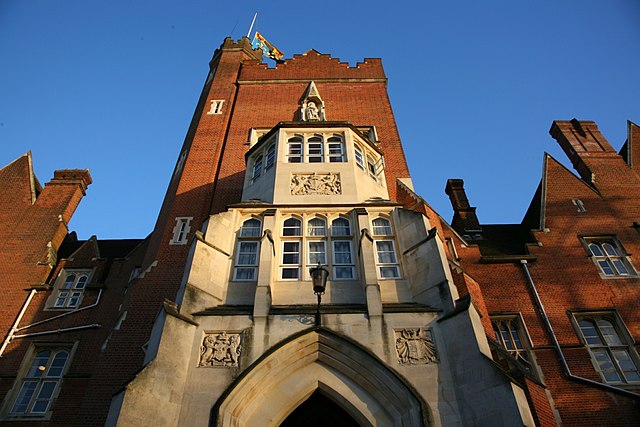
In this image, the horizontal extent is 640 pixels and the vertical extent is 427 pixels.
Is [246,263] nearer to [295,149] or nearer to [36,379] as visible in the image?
[295,149]

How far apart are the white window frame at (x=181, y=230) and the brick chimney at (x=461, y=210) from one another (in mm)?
11607

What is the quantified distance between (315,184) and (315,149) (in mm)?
2032

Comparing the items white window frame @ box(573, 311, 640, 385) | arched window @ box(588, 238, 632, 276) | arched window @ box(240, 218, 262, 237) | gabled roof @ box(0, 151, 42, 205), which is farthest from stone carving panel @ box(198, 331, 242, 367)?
gabled roof @ box(0, 151, 42, 205)

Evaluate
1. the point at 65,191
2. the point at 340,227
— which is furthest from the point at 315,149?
the point at 65,191

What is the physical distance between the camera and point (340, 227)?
11.8 metres

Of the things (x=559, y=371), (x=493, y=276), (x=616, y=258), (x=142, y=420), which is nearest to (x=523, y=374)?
(x=559, y=371)

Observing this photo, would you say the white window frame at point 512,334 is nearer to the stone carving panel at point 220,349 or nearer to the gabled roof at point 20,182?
the stone carving panel at point 220,349

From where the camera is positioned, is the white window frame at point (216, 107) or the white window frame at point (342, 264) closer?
the white window frame at point (342, 264)

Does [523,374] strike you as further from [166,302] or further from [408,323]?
[166,302]

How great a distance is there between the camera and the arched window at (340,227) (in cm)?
1166

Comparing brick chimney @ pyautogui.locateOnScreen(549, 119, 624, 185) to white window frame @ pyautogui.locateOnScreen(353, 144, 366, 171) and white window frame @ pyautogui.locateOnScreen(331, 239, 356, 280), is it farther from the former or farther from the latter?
white window frame @ pyautogui.locateOnScreen(331, 239, 356, 280)

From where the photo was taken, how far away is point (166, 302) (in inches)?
352

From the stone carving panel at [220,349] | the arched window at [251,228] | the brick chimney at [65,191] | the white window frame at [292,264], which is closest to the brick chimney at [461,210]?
the white window frame at [292,264]

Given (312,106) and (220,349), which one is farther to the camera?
(312,106)
